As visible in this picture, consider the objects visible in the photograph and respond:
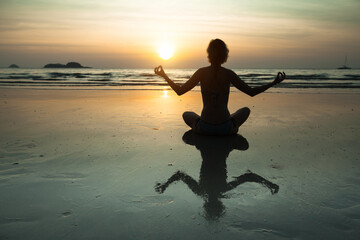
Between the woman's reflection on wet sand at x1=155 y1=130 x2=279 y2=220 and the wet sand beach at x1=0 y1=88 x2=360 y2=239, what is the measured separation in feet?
0.03

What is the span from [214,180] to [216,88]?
2160 millimetres

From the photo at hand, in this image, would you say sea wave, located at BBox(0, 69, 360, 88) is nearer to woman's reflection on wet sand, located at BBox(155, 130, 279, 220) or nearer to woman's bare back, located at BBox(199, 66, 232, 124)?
woman's bare back, located at BBox(199, 66, 232, 124)

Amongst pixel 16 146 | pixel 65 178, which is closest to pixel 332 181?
pixel 65 178

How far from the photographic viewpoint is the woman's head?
4.55 meters

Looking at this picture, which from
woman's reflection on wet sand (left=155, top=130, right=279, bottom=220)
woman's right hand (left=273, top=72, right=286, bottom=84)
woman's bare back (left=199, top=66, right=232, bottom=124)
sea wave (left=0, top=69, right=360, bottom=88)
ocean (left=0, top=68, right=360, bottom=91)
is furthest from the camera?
sea wave (left=0, top=69, right=360, bottom=88)

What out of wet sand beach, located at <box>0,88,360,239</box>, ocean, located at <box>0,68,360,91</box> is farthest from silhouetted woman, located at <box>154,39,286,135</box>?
ocean, located at <box>0,68,360,91</box>

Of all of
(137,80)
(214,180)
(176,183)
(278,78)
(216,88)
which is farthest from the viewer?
(137,80)

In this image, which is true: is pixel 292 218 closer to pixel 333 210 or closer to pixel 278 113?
pixel 333 210

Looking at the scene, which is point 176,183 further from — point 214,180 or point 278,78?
point 278,78

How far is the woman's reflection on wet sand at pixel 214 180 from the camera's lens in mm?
2422

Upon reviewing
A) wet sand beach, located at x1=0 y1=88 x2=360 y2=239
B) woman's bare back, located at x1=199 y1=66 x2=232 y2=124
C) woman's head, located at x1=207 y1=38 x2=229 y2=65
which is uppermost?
woman's head, located at x1=207 y1=38 x2=229 y2=65

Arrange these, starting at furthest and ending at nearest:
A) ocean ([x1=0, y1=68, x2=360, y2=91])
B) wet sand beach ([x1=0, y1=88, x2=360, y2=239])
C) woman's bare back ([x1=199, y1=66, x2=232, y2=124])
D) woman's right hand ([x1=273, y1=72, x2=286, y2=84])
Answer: ocean ([x1=0, y1=68, x2=360, y2=91])
woman's bare back ([x1=199, y1=66, x2=232, y2=124])
woman's right hand ([x1=273, y1=72, x2=286, y2=84])
wet sand beach ([x1=0, y1=88, x2=360, y2=239])

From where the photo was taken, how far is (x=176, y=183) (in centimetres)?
288

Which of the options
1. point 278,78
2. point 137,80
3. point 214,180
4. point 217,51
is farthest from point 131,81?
point 214,180
